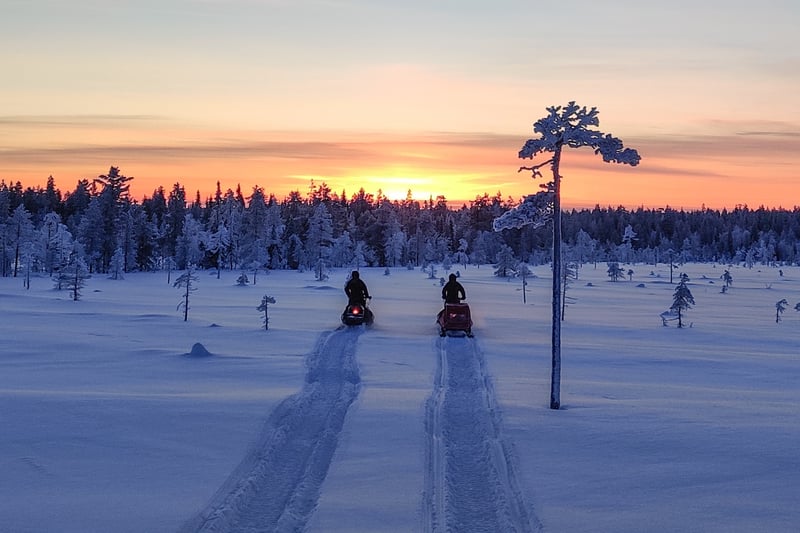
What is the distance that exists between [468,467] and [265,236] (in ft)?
315

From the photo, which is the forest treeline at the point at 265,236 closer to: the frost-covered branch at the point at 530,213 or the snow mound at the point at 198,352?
the snow mound at the point at 198,352

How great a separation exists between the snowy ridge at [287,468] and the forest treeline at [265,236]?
149ft

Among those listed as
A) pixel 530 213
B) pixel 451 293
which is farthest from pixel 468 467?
pixel 451 293

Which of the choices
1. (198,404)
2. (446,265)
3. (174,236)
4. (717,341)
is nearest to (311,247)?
(446,265)

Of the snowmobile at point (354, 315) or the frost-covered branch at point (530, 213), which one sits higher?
the frost-covered branch at point (530, 213)

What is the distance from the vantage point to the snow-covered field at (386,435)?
931 cm

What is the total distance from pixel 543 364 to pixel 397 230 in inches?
4056

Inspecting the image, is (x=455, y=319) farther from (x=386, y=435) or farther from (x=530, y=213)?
(x=386, y=435)

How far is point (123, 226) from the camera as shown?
90312 mm

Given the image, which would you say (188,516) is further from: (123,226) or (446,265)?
(446,265)

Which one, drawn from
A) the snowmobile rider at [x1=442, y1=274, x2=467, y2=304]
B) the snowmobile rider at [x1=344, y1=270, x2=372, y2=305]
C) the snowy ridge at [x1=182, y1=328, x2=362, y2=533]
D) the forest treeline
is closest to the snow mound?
the snowy ridge at [x1=182, y1=328, x2=362, y2=533]

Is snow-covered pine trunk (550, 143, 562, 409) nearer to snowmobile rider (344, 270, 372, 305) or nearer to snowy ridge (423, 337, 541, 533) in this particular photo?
Answer: snowy ridge (423, 337, 541, 533)

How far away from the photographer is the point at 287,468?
11.0m

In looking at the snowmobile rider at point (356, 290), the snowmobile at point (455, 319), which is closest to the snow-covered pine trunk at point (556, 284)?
the snowmobile at point (455, 319)
